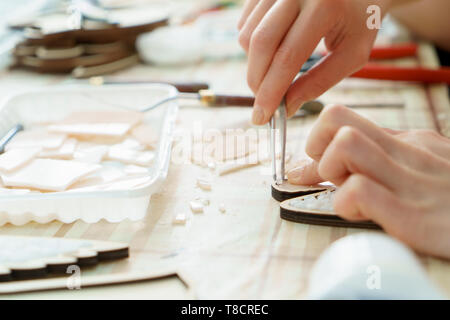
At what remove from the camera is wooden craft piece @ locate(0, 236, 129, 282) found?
615 mm

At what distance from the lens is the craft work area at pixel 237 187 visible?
0.60 m

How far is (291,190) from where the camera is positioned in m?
0.77

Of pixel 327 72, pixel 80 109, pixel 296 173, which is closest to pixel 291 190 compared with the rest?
pixel 296 173

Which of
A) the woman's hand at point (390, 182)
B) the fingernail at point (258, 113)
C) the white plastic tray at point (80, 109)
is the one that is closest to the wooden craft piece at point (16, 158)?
the white plastic tray at point (80, 109)

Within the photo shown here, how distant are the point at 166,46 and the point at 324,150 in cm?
91

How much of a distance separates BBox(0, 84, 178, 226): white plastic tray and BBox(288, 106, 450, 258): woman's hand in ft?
0.85

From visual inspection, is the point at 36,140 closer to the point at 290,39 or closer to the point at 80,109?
the point at 80,109

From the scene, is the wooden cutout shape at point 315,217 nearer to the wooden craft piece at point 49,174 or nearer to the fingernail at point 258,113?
the fingernail at point 258,113

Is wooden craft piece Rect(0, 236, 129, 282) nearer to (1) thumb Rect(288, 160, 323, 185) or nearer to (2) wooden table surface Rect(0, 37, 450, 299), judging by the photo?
(2) wooden table surface Rect(0, 37, 450, 299)

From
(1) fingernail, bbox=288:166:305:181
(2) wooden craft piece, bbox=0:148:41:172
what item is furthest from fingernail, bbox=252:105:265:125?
(2) wooden craft piece, bbox=0:148:41:172

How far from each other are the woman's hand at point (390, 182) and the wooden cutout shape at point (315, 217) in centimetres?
6

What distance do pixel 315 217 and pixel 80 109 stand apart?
60 cm

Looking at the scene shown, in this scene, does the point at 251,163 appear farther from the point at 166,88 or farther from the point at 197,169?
the point at 166,88
